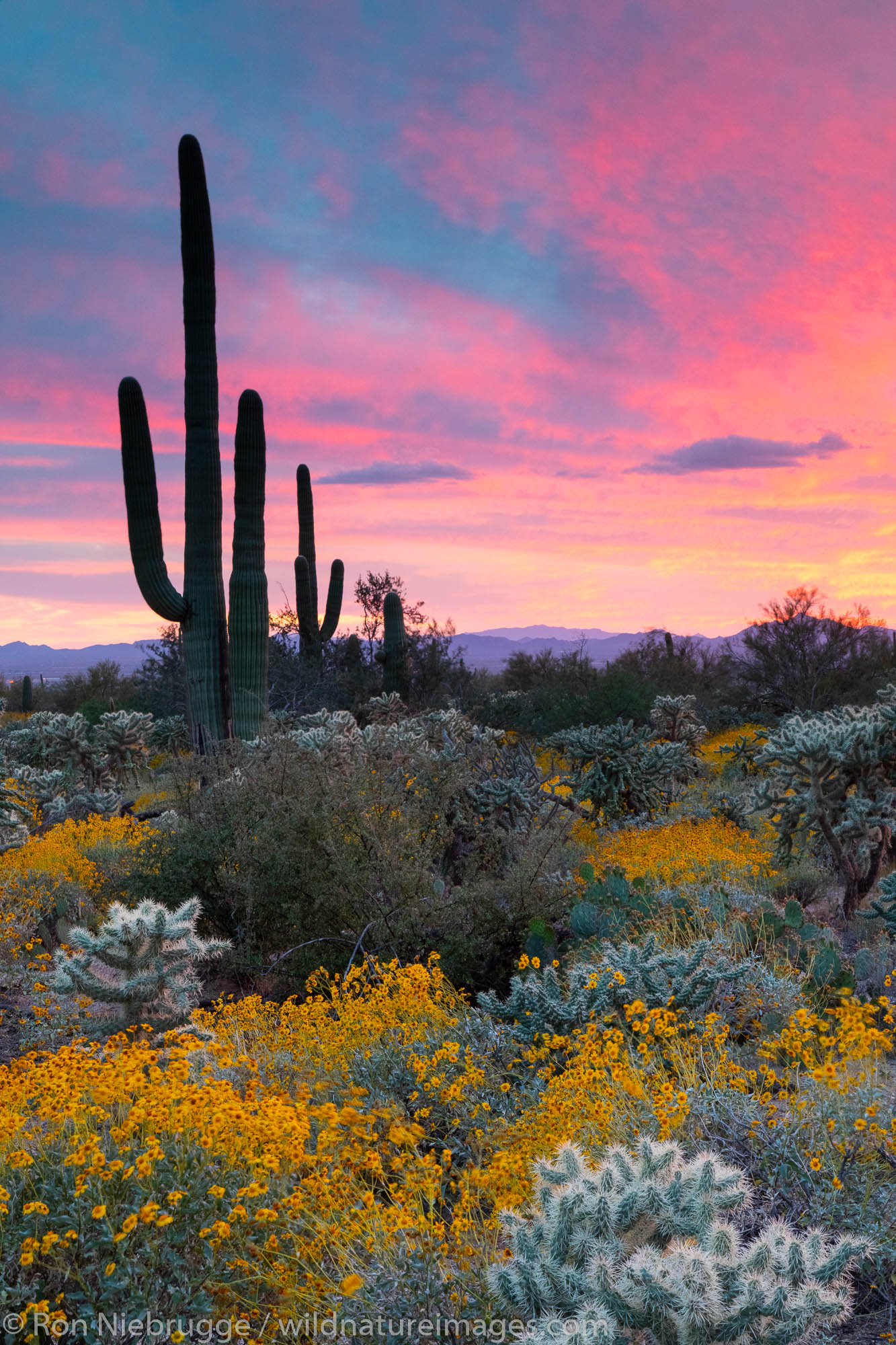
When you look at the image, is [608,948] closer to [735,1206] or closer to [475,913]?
[475,913]

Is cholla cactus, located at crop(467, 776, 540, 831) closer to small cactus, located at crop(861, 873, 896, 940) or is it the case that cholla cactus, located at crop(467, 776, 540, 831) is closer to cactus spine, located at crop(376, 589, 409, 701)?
small cactus, located at crop(861, 873, 896, 940)

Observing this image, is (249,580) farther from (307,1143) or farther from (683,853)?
(307,1143)

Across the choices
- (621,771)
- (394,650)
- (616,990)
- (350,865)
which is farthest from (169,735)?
(616,990)

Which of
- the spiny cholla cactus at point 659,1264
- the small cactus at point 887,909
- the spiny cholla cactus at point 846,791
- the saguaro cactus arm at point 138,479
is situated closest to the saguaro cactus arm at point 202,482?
the saguaro cactus arm at point 138,479

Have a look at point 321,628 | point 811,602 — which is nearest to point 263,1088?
point 321,628

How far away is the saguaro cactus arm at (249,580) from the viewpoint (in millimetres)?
15016

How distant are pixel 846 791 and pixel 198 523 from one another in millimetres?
9565

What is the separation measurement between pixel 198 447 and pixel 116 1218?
12.3m

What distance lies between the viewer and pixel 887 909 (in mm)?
7375

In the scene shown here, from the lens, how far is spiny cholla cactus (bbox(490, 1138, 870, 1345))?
263cm

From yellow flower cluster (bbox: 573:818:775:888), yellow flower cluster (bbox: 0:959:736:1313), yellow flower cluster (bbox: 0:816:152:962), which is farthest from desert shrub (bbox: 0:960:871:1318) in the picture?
yellow flower cluster (bbox: 573:818:775:888)

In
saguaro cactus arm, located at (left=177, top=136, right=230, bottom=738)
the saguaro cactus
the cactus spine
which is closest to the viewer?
Answer: saguaro cactus arm, located at (left=177, top=136, right=230, bottom=738)

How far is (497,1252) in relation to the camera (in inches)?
139

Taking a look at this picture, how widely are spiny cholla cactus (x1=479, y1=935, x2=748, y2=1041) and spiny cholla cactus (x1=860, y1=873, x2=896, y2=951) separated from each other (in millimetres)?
1765
